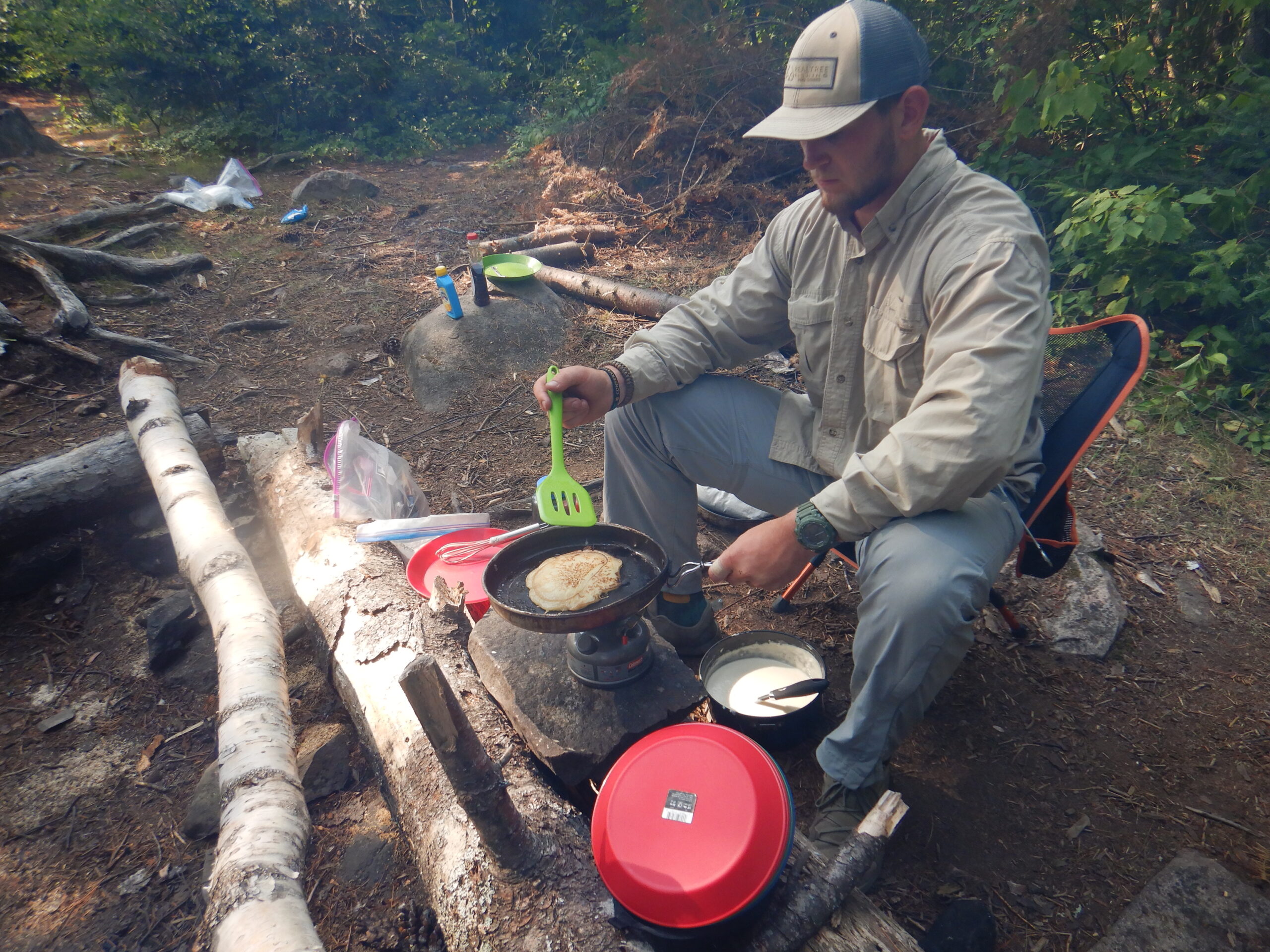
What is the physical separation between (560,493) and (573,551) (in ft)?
0.78

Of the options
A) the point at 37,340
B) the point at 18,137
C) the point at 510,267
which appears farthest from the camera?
the point at 18,137

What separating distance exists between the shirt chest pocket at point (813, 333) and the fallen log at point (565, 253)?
5.59 metres

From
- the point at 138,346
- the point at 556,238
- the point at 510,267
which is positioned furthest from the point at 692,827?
the point at 556,238

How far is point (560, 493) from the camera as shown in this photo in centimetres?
262

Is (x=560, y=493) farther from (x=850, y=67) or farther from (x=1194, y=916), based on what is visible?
(x=1194, y=916)

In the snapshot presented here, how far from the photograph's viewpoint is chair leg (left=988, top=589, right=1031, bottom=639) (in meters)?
2.86

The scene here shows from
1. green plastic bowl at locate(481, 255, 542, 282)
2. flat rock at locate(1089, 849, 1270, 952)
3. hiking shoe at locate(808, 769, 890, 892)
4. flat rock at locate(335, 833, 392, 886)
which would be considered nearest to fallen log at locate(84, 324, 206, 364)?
green plastic bowl at locate(481, 255, 542, 282)

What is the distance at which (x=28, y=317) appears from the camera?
18.9ft

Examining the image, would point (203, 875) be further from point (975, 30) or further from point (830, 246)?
point (975, 30)

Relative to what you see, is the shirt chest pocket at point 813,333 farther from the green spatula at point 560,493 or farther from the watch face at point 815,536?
the green spatula at point 560,493

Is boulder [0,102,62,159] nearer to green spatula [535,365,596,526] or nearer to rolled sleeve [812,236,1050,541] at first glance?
green spatula [535,365,596,526]

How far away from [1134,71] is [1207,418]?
2708mm

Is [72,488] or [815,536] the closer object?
[815,536]

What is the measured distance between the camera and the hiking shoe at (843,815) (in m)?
2.14
